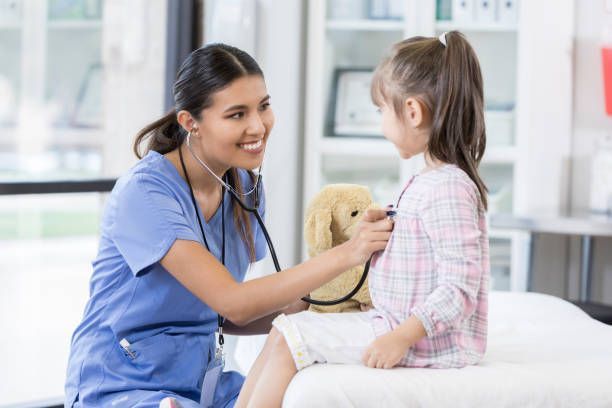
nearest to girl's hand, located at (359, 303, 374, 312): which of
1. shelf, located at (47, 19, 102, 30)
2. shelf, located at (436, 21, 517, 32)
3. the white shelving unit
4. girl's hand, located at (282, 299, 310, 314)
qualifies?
girl's hand, located at (282, 299, 310, 314)

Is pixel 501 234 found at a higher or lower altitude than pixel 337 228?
lower

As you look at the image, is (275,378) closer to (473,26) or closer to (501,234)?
(501,234)

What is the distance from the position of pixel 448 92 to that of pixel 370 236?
0.88ft

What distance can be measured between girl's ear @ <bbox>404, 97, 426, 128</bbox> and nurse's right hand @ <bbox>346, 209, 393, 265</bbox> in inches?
6.2

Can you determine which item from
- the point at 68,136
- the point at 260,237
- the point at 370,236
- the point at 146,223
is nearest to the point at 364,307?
the point at 260,237

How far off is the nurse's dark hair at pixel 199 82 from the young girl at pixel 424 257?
0.29 m

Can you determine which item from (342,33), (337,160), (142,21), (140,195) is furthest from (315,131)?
(140,195)

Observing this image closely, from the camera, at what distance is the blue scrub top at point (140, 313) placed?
163 cm

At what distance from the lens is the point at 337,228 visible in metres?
1.90

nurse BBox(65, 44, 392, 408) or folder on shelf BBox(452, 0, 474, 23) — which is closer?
nurse BBox(65, 44, 392, 408)

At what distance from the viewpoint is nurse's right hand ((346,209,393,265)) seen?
4.84 ft

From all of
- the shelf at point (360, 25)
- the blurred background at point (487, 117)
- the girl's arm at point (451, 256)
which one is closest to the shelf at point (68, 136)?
the blurred background at point (487, 117)

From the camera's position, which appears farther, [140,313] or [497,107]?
[497,107]

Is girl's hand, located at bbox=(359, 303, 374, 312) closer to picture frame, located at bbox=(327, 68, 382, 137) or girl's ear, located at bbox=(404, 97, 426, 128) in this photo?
girl's ear, located at bbox=(404, 97, 426, 128)
